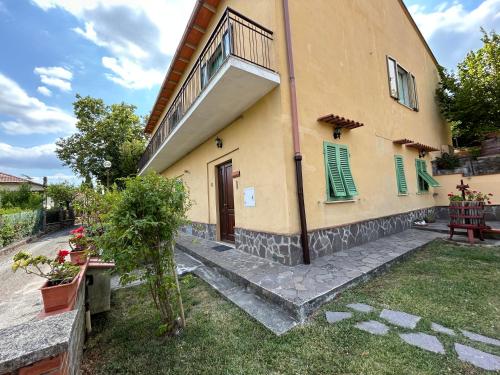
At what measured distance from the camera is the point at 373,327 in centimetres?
274

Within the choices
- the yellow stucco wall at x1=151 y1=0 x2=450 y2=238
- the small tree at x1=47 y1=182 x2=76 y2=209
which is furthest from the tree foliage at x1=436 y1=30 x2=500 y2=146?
the small tree at x1=47 y1=182 x2=76 y2=209

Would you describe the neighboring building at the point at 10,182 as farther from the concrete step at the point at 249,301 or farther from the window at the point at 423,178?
the window at the point at 423,178

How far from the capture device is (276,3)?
512 centimetres

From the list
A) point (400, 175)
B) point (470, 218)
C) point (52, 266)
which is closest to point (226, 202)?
point (52, 266)

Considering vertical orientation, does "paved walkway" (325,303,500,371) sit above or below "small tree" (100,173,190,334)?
below

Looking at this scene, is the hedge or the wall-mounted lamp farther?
the hedge

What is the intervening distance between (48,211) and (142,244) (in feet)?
75.1

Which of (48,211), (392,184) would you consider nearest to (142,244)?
(392,184)

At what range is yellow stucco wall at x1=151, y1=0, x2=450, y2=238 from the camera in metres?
5.10

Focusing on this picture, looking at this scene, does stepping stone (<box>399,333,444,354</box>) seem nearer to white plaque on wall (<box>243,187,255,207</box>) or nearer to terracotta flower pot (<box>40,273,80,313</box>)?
terracotta flower pot (<box>40,273,80,313</box>)

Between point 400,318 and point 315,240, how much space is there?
2312 millimetres

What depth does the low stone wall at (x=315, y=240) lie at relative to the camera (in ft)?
15.7

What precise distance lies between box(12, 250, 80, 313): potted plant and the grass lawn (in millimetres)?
799

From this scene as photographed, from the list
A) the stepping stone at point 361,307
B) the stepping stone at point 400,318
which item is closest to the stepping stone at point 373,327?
the stepping stone at point 400,318
